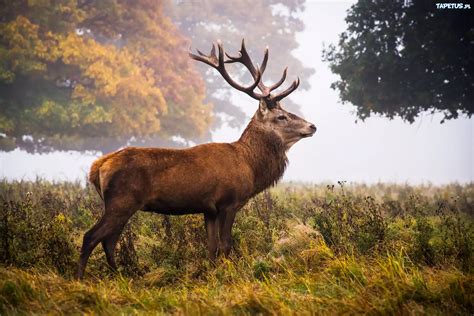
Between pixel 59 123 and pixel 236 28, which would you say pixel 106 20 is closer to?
pixel 59 123

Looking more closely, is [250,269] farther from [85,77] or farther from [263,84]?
[85,77]

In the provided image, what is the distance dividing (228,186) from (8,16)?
56.0 feet

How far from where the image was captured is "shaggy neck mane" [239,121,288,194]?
23.7ft

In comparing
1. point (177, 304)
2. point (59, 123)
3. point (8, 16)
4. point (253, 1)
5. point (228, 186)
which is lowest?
point (177, 304)

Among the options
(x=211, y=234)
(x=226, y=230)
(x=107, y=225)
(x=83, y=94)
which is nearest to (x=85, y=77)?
(x=83, y=94)

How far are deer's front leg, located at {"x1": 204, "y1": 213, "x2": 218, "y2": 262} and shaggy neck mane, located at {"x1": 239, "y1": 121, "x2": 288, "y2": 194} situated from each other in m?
0.87

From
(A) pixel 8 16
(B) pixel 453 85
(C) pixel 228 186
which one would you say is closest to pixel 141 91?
(A) pixel 8 16

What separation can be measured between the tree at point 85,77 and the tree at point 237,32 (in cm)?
1002

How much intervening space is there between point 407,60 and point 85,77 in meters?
Answer: 13.9

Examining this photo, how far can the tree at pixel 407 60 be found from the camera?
13039mm

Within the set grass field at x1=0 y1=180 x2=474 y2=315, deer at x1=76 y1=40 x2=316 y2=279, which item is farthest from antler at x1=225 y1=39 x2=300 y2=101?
grass field at x1=0 y1=180 x2=474 y2=315

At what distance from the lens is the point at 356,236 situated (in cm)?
666

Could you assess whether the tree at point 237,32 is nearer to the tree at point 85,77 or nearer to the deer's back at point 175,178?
the tree at point 85,77

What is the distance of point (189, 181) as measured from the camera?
20.5 feet
